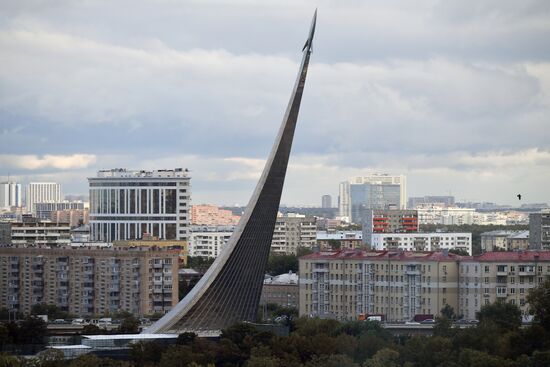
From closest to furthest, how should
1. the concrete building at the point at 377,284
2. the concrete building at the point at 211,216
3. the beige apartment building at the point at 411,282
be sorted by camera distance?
the beige apartment building at the point at 411,282 < the concrete building at the point at 377,284 < the concrete building at the point at 211,216

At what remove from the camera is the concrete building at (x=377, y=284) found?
49.2 meters

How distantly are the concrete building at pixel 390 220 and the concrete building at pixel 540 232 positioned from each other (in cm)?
1740

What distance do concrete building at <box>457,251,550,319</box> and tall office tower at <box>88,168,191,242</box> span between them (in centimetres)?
3200

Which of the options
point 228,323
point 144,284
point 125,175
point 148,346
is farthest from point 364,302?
point 125,175

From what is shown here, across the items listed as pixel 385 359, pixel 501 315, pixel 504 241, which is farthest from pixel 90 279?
pixel 504 241

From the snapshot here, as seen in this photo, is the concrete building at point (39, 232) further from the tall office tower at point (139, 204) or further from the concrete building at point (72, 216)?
the concrete building at point (72, 216)

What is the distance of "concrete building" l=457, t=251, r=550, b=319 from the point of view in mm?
48156

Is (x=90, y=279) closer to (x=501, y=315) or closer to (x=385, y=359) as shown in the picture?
(x=501, y=315)

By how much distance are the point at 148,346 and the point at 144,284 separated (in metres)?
19.6

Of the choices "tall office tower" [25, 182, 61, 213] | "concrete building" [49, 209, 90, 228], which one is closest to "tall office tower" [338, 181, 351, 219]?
"tall office tower" [25, 182, 61, 213]

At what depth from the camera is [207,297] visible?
35500mm

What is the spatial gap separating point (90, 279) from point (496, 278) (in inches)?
489

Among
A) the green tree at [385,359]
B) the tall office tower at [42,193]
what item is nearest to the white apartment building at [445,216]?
the tall office tower at [42,193]

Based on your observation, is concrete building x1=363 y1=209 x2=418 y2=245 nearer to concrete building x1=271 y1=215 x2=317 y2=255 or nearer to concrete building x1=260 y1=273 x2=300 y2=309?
concrete building x1=271 y1=215 x2=317 y2=255
